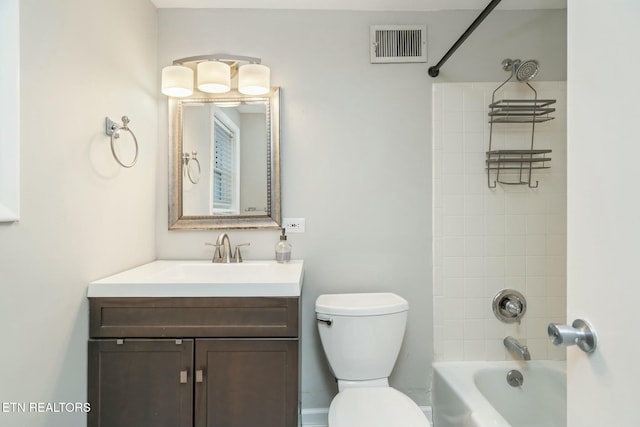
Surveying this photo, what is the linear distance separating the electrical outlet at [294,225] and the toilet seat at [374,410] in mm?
860

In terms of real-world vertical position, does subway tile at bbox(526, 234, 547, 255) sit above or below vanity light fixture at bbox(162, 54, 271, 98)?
below

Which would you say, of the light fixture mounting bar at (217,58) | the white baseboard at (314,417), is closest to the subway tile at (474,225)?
the white baseboard at (314,417)

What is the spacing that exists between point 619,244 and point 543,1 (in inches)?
77.1

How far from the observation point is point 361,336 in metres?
1.53

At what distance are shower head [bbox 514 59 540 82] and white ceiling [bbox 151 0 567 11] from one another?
378 millimetres

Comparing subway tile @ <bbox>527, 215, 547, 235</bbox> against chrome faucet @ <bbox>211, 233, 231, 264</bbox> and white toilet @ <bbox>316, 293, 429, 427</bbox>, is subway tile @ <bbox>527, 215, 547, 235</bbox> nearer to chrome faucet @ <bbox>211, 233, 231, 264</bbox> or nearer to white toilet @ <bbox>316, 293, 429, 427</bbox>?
white toilet @ <bbox>316, 293, 429, 427</bbox>

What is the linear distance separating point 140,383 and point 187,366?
194 mm

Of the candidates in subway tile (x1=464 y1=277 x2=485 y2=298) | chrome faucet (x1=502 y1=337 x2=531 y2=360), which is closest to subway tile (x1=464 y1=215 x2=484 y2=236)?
subway tile (x1=464 y1=277 x2=485 y2=298)

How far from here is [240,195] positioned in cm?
187

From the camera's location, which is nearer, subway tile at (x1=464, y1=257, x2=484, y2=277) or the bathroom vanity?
the bathroom vanity

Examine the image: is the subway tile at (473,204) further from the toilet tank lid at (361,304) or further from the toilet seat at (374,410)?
the toilet seat at (374,410)

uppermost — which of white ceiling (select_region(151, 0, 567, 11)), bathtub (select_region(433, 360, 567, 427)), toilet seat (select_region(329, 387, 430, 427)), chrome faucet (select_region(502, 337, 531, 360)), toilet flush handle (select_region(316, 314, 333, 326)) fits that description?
white ceiling (select_region(151, 0, 567, 11))

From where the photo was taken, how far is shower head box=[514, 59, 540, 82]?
1712mm

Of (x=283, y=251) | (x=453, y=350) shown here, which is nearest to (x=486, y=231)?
(x=453, y=350)
